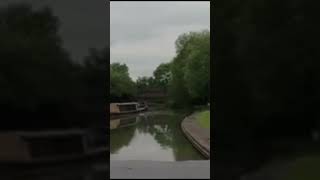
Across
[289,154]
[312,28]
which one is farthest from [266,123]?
[312,28]

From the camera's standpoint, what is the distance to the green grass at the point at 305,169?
4883 millimetres

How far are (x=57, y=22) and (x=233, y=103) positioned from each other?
1.81 metres

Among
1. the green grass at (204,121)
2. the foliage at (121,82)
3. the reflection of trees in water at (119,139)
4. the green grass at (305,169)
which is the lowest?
the reflection of trees in water at (119,139)

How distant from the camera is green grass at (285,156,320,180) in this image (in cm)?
488

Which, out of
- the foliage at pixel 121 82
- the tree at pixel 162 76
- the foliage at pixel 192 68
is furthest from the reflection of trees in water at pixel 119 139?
the tree at pixel 162 76

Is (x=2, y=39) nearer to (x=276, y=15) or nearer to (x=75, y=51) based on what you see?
(x=75, y=51)

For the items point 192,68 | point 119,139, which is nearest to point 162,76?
point 192,68

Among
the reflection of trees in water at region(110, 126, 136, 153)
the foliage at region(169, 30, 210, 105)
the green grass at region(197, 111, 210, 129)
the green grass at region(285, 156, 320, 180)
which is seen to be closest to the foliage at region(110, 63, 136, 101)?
the foliage at region(169, 30, 210, 105)

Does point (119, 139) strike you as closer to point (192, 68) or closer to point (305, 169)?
point (192, 68)

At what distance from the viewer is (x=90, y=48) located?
5.04m

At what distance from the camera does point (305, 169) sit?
16.2 feet

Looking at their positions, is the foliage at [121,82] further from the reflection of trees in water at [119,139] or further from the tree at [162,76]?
the reflection of trees in water at [119,139]

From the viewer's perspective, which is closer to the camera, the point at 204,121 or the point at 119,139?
the point at 119,139

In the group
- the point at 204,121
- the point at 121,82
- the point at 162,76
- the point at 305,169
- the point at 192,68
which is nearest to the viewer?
the point at 305,169
